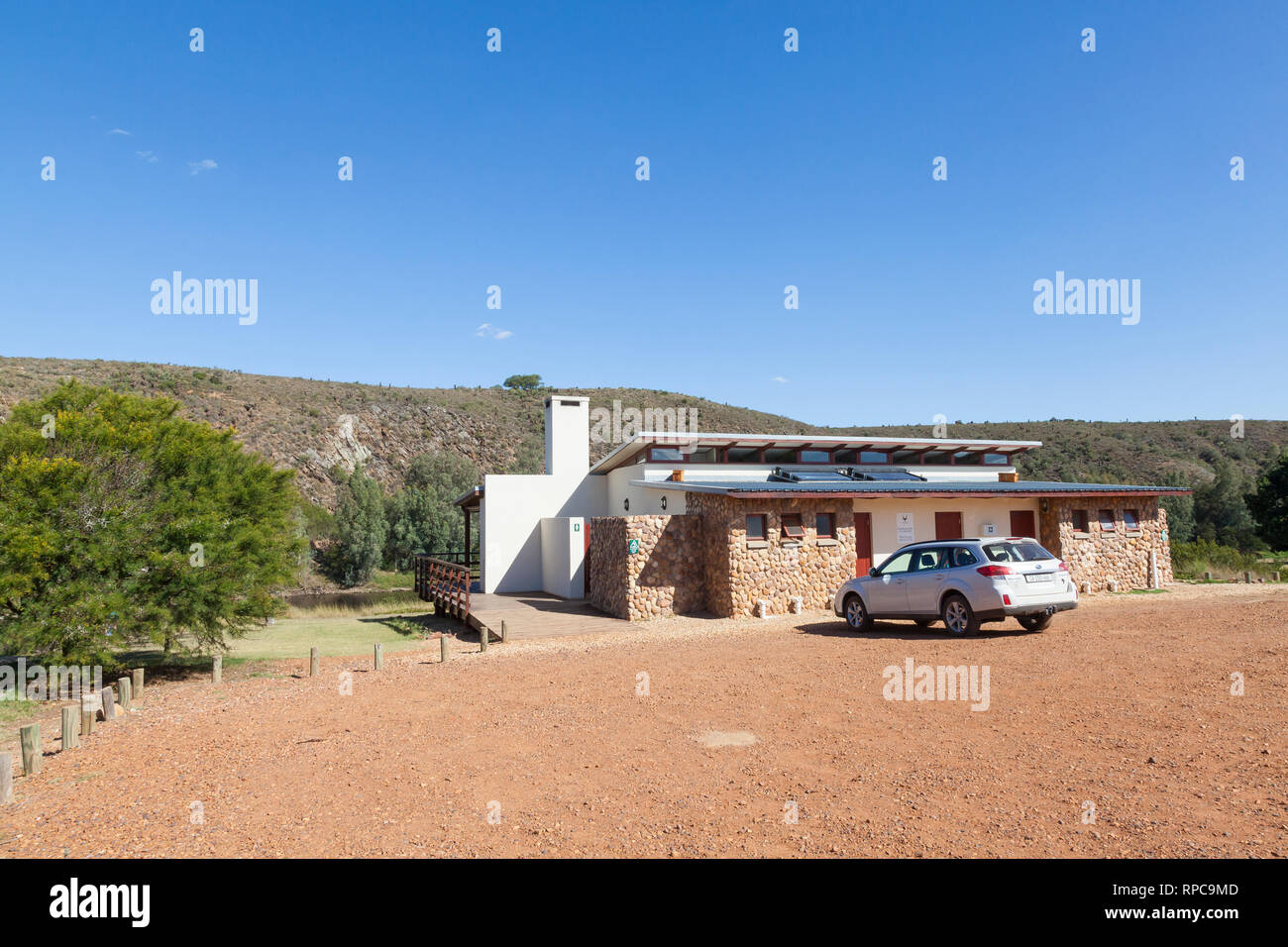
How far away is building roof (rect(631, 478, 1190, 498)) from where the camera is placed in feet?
56.7

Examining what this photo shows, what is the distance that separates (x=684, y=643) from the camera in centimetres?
1367

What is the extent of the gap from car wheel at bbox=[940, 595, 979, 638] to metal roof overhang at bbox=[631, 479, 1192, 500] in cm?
505

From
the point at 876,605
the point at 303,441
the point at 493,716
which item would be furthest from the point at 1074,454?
the point at 493,716

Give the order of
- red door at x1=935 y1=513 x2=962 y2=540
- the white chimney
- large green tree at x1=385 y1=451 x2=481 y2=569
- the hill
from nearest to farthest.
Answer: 1. red door at x1=935 y1=513 x2=962 y2=540
2. the white chimney
3. large green tree at x1=385 y1=451 x2=481 y2=569
4. the hill

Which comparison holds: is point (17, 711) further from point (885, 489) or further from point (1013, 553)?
point (885, 489)

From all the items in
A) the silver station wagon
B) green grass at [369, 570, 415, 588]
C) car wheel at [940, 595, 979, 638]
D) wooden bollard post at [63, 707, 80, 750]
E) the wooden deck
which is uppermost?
the silver station wagon

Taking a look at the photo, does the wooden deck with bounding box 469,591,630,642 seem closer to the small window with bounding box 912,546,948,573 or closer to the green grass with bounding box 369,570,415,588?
the small window with bounding box 912,546,948,573

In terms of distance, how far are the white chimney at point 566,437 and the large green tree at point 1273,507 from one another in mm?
33061

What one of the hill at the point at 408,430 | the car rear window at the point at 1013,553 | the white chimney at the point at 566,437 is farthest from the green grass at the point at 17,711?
the hill at the point at 408,430

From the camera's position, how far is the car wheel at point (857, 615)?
14047 mm

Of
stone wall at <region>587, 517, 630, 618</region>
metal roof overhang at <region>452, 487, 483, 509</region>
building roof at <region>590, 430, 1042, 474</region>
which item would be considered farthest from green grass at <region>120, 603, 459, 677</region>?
building roof at <region>590, 430, 1042, 474</region>
